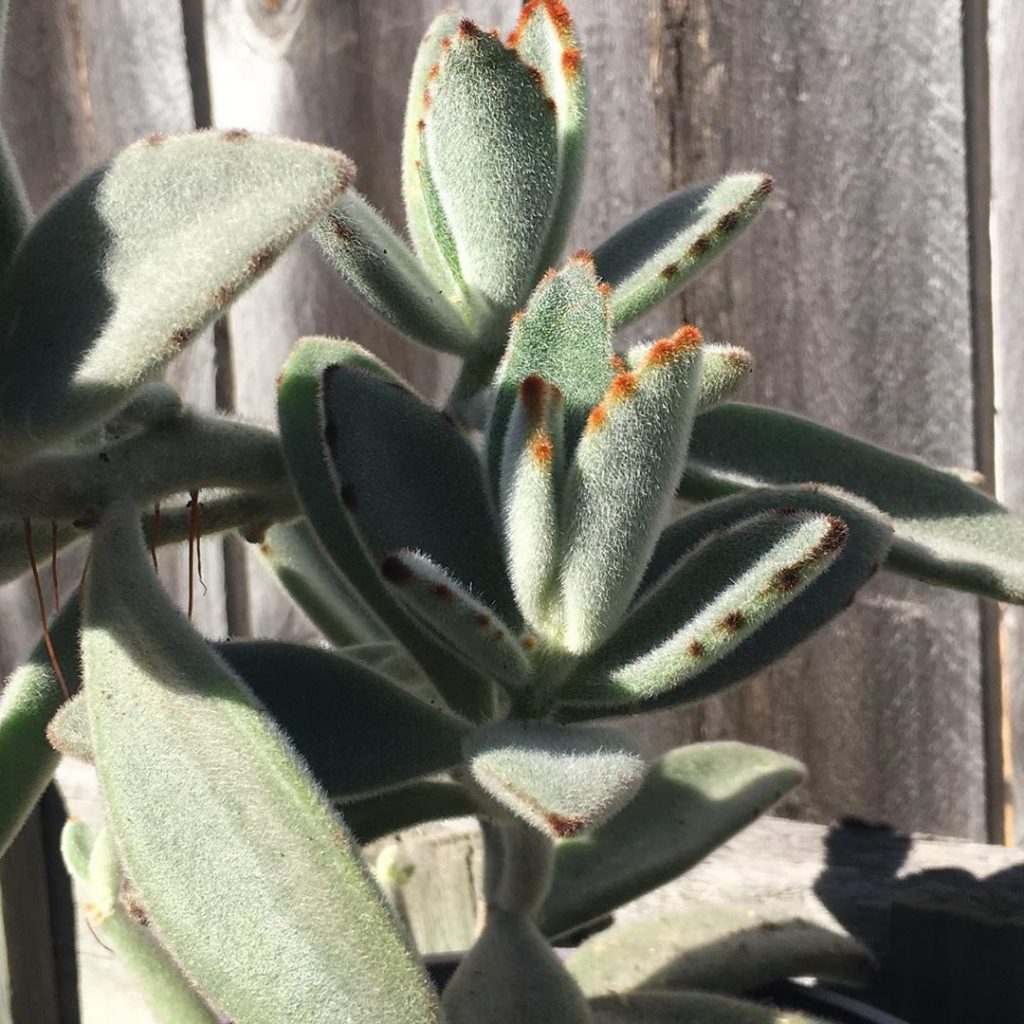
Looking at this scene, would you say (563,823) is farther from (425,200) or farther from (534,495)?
(425,200)

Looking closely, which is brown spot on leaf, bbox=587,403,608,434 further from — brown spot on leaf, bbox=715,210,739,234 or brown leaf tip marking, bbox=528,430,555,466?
brown spot on leaf, bbox=715,210,739,234

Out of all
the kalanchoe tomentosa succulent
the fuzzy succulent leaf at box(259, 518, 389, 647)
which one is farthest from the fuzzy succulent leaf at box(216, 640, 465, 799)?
the fuzzy succulent leaf at box(259, 518, 389, 647)

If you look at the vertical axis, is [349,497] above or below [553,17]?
below

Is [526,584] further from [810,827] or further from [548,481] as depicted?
[810,827]

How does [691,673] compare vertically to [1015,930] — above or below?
above

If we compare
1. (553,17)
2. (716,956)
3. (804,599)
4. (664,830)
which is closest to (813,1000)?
(716,956)

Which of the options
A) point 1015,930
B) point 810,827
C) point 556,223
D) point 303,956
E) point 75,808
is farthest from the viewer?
point 75,808

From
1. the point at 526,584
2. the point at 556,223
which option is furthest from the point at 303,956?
the point at 556,223
